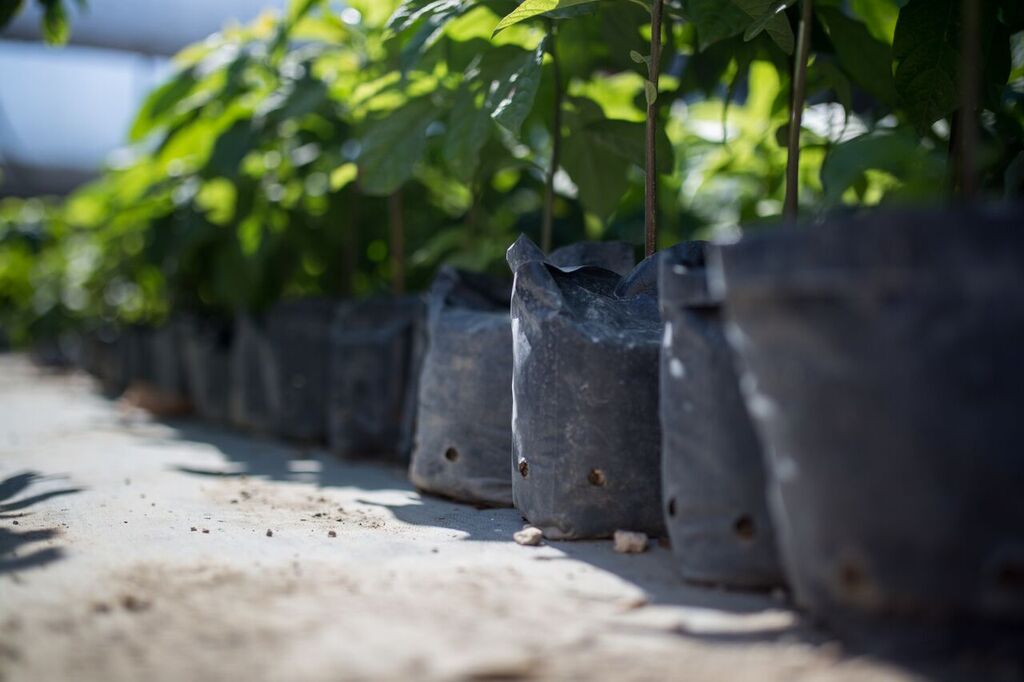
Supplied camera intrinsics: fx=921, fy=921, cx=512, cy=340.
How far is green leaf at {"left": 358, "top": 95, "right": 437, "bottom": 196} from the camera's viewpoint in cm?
209

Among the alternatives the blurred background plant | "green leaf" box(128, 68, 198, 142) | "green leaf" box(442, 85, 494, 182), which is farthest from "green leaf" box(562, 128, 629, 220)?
"green leaf" box(128, 68, 198, 142)

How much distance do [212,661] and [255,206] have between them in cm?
252

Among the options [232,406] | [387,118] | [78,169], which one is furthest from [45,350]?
[387,118]

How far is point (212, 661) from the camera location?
0.91 metres

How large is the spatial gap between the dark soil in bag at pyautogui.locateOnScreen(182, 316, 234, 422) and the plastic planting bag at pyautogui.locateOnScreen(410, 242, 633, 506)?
2.11m

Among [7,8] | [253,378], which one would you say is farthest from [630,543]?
[253,378]

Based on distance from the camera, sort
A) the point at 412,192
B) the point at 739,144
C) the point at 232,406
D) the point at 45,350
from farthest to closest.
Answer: the point at 45,350, the point at 232,406, the point at 412,192, the point at 739,144

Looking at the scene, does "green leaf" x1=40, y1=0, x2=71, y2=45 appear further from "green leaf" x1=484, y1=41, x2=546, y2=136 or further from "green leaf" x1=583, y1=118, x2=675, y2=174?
"green leaf" x1=583, y1=118, x2=675, y2=174

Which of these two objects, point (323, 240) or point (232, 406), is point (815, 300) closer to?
point (323, 240)

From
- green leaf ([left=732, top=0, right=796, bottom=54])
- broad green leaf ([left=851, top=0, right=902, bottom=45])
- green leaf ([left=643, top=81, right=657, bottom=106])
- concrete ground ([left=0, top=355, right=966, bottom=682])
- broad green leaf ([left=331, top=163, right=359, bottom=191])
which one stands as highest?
broad green leaf ([left=851, top=0, right=902, bottom=45])

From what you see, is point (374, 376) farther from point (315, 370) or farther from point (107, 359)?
point (107, 359)

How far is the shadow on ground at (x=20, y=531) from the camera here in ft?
4.16

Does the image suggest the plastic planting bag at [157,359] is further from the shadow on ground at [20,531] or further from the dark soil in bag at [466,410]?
the dark soil in bag at [466,410]

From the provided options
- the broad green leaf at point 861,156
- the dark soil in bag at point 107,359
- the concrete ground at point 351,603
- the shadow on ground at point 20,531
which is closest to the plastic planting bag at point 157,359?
the dark soil in bag at point 107,359
